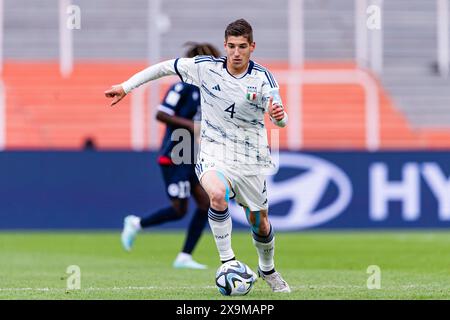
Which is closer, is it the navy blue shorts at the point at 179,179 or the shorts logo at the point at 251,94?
the shorts logo at the point at 251,94

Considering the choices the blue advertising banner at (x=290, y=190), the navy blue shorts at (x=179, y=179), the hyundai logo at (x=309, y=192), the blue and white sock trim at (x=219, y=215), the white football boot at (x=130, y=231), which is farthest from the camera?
the hyundai logo at (x=309, y=192)

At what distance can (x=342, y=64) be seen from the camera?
22859 millimetres

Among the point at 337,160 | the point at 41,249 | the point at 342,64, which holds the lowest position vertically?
the point at 41,249

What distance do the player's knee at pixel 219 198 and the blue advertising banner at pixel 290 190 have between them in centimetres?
888

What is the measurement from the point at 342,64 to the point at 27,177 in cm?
813

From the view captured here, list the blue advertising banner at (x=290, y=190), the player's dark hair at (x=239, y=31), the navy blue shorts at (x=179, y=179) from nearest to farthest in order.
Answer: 1. the player's dark hair at (x=239, y=31)
2. the navy blue shorts at (x=179, y=179)
3. the blue advertising banner at (x=290, y=190)

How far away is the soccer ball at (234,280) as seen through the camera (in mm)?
8148

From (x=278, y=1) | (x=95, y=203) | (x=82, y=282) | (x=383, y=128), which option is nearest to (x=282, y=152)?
(x=95, y=203)

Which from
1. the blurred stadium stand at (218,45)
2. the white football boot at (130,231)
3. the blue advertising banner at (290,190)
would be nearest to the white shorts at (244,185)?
the white football boot at (130,231)

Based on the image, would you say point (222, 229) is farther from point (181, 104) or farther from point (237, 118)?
point (181, 104)

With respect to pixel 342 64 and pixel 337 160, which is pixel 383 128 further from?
pixel 337 160

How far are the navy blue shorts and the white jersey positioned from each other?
11.3 feet

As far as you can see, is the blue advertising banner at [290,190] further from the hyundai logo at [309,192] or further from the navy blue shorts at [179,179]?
the navy blue shorts at [179,179]

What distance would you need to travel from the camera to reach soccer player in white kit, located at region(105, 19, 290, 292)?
8391 millimetres
